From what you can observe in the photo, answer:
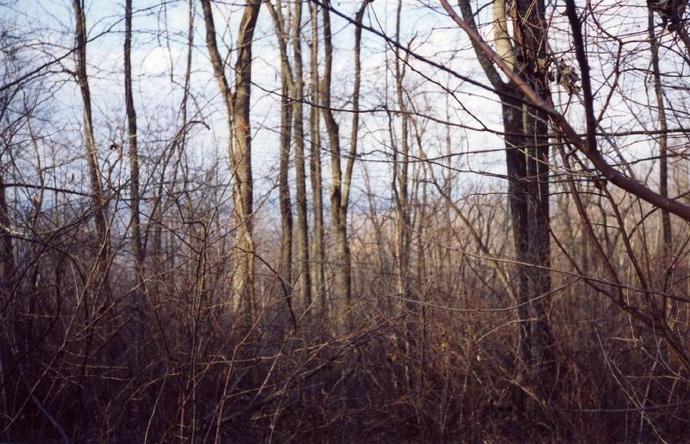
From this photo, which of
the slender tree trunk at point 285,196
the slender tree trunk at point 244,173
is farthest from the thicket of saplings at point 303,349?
the slender tree trunk at point 285,196

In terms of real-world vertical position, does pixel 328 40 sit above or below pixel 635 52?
above

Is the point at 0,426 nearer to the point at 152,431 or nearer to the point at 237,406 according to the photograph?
the point at 152,431

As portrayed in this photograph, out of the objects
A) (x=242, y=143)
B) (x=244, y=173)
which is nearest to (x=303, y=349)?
(x=242, y=143)

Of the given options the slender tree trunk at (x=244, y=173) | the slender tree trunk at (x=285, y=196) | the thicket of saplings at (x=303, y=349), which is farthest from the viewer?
the slender tree trunk at (x=285, y=196)

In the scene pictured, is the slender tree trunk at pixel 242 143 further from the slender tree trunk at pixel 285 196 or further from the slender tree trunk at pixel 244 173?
the slender tree trunk at pixel 285 196

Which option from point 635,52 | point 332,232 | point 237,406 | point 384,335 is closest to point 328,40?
point 332,232

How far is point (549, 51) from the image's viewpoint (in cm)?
329

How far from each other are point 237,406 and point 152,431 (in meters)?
0.98

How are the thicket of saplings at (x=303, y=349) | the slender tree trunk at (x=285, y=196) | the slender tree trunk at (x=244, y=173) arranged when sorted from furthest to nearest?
the slender tree trunk at (x=285, y=196)
the slender tree trunk at (x=244, y=173)
the thicket of saplings at (x=303, y=349)

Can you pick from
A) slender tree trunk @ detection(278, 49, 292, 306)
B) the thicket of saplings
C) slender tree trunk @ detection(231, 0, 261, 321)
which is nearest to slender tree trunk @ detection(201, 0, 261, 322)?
slender tree trunk @ detection(231, 0, 261, 321)

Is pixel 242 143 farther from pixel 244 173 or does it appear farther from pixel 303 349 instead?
pixel 303 349

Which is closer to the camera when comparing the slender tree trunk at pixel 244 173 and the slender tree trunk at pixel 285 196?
the slender tree trunk at pixel 244 173

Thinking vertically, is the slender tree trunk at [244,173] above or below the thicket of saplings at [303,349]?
above

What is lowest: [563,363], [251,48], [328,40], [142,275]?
[563,363]
